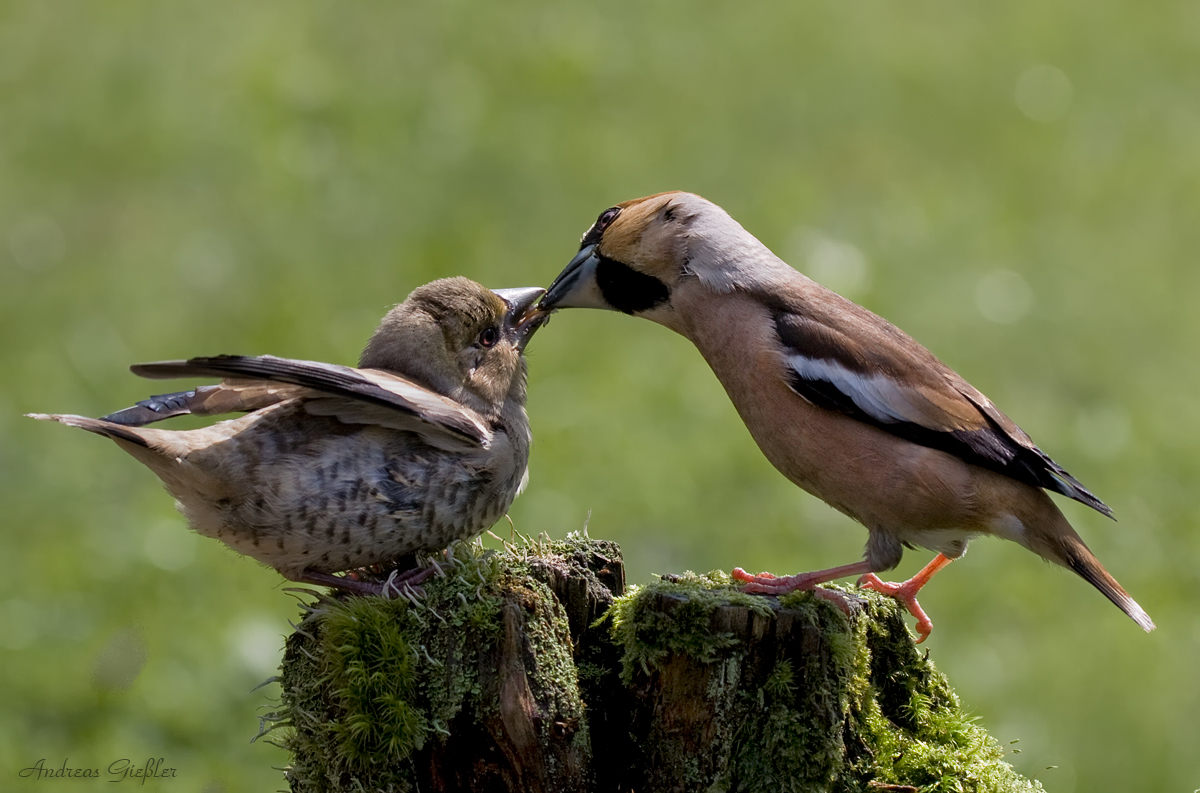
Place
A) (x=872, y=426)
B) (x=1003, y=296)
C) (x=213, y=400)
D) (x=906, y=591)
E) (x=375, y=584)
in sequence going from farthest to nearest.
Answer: (x=1003, y=296)
(x=906, y=591)
(x=872, y=426)
(x=213, y=400)
(x=375, y=584)

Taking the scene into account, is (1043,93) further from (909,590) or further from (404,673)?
(404,673)

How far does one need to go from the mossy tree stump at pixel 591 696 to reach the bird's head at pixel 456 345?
90 cm

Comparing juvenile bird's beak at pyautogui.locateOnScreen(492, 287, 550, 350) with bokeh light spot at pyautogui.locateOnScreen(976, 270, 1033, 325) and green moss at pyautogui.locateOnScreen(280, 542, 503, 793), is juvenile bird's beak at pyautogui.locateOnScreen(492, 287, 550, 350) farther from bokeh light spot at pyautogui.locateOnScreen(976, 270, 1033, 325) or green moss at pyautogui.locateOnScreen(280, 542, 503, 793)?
bokeh light spot at pyautogui.locateOnScreen(976, 270, 1033, 325)

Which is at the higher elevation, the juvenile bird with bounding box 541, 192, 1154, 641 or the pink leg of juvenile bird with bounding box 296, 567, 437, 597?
the juvenile bird with bounding box 541, 192, 1154, 641

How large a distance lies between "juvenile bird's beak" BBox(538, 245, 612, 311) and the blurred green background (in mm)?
3353

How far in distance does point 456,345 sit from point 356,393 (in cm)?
107

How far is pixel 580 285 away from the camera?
18.9 feet

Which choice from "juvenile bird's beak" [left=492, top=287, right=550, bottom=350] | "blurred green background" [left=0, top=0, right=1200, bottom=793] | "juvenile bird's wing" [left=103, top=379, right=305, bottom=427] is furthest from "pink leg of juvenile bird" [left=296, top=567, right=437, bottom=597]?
"blurred green background" [left=0, top=0, right=1200, bottom=793]

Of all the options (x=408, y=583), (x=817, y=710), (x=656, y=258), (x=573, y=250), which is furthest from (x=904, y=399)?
(x=573, y=250)

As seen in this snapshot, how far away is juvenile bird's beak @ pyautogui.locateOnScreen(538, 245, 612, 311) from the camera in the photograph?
18.8 feet

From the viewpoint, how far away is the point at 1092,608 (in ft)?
30.1

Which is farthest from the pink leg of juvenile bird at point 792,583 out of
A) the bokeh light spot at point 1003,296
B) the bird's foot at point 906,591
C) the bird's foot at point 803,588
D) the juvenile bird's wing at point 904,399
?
the bokeh light spot at point 1003,296

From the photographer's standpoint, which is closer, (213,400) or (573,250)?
(213,400)

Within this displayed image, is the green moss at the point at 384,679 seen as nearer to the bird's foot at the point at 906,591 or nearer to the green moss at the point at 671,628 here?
the green moss at the point at 671,628
